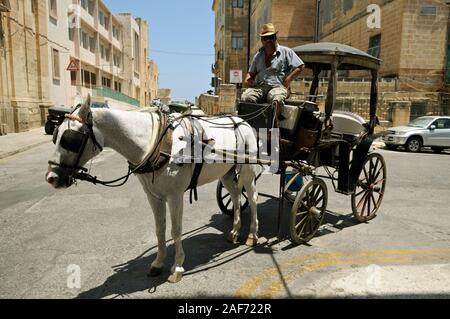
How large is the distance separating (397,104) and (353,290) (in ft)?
64.5

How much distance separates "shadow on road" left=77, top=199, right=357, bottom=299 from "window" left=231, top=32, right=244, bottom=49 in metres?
43.6

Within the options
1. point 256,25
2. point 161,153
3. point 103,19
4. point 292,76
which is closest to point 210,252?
point 161,153

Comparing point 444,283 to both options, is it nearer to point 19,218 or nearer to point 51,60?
point 19,218

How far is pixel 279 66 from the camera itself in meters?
5.07

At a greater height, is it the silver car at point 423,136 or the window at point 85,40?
the window at point 85,40

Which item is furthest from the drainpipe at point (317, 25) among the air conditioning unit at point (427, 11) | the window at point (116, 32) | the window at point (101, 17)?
the window at point (116, 32)

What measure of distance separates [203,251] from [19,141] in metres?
14.4

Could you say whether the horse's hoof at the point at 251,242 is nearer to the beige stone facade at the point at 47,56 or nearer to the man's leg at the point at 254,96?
the man's leg at the point at 254,96

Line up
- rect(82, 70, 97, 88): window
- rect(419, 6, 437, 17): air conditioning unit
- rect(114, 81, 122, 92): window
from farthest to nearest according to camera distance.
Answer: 1. rect(114, 81, 122, 92): window
2. rect(82, 70, 97, 88): window
3. rect(419, 6, 437, 17): air conditioning unit

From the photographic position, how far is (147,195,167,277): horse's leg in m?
3.95

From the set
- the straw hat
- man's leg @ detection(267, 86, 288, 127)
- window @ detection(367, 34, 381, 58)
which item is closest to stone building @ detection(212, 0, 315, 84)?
window @ detection(367, 34, 381, 58)

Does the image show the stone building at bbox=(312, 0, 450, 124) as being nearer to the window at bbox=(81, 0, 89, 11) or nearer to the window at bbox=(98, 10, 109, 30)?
the window at bbox=(81, 0, 89, 11)

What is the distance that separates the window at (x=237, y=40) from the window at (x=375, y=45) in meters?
22.4

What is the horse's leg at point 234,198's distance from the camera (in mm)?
5055
